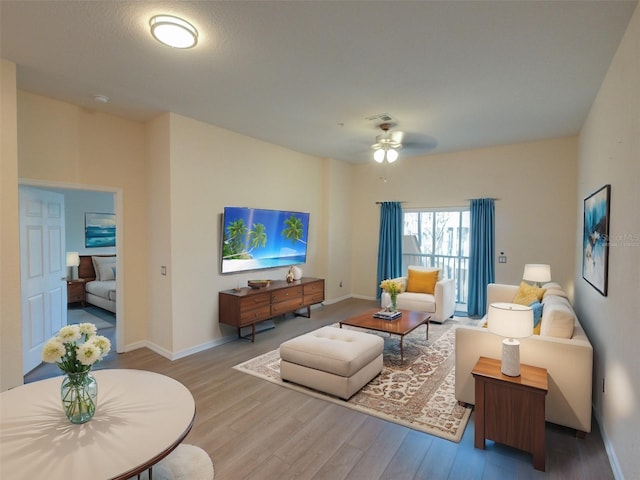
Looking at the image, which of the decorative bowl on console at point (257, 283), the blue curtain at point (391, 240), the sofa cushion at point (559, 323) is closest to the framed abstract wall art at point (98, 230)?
the decorative bowl on console at point (257, 283)

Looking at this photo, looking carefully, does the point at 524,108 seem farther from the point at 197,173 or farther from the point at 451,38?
the point at 197,173

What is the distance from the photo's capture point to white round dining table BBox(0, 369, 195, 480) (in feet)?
4.31

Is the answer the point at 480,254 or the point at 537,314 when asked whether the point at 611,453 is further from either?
the point at 480,254

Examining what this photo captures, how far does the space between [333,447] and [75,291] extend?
21.5 ft

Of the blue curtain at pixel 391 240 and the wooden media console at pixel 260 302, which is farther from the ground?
the blue curtain at pixel 391 240

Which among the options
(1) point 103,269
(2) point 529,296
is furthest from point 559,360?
(1) point 103,269

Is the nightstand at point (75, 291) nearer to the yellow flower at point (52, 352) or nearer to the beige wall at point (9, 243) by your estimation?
the beige wall at point (9, 243)

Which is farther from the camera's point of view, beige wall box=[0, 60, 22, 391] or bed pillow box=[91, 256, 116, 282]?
bed pillow box=[91, 256, 116, 282]

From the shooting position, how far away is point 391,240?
684cm

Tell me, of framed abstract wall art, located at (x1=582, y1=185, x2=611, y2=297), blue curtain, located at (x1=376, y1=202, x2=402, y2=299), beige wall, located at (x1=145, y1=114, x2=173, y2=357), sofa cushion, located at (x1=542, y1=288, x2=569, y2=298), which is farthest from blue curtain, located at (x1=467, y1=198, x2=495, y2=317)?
beige wall, located at (x1=145, y1=114, x2=173, y2=357)

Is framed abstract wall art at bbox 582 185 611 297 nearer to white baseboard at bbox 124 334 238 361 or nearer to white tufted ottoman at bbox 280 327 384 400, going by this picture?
A: white tufted ottoman at bbox 280 327 384 400

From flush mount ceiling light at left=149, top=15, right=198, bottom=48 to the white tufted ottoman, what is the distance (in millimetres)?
2787

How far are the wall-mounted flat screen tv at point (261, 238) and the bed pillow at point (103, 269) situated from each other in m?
3.75

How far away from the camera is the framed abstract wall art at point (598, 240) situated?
260 cm
